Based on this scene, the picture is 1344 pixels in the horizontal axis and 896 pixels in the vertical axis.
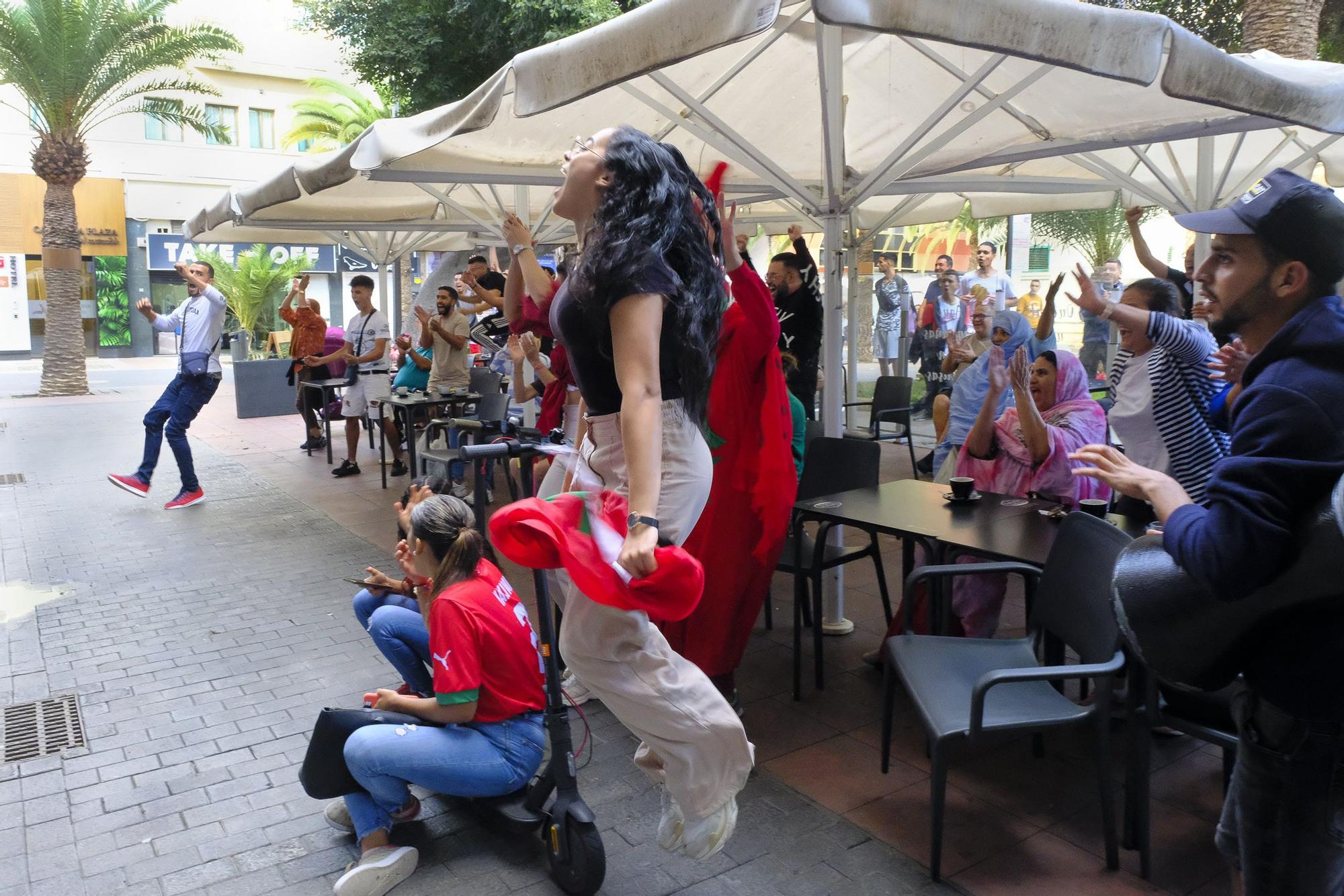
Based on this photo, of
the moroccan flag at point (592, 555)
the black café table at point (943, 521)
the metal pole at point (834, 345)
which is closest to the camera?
the moroccan flag at point (592, 555)

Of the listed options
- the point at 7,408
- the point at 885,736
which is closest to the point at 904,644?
the point at 885,736

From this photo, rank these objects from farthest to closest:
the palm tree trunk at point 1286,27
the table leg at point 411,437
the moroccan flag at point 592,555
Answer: the palm tree trunk at point 1286,27
the table leg at point 411,437
the moroccan flag at point 592,555

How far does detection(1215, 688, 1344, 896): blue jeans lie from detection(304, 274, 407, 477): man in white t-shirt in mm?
8705

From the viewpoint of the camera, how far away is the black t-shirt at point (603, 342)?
2298 mm

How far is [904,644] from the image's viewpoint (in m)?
3.36

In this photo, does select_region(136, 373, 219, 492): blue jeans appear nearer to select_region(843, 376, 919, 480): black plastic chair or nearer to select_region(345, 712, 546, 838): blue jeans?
select_region(843, 376, 919, 480): black plastic chair

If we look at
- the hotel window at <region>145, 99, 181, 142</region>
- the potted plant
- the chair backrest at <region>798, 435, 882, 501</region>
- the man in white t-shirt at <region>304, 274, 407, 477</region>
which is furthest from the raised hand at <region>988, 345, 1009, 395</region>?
the hotel window at <region>145, 99, 181, 142</region>

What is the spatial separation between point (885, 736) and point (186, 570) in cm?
486

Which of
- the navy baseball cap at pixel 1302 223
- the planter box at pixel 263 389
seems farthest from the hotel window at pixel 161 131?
the navy baseball cap at pixel 1302 223

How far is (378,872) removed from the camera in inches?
112

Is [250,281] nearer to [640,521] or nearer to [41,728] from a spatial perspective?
[41,728]

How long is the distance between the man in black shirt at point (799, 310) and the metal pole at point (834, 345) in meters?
0.78

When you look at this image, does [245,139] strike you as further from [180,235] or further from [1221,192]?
[1221,192]

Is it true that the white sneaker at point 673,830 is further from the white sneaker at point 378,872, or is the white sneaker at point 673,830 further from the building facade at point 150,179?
the building facade at point 150,179
